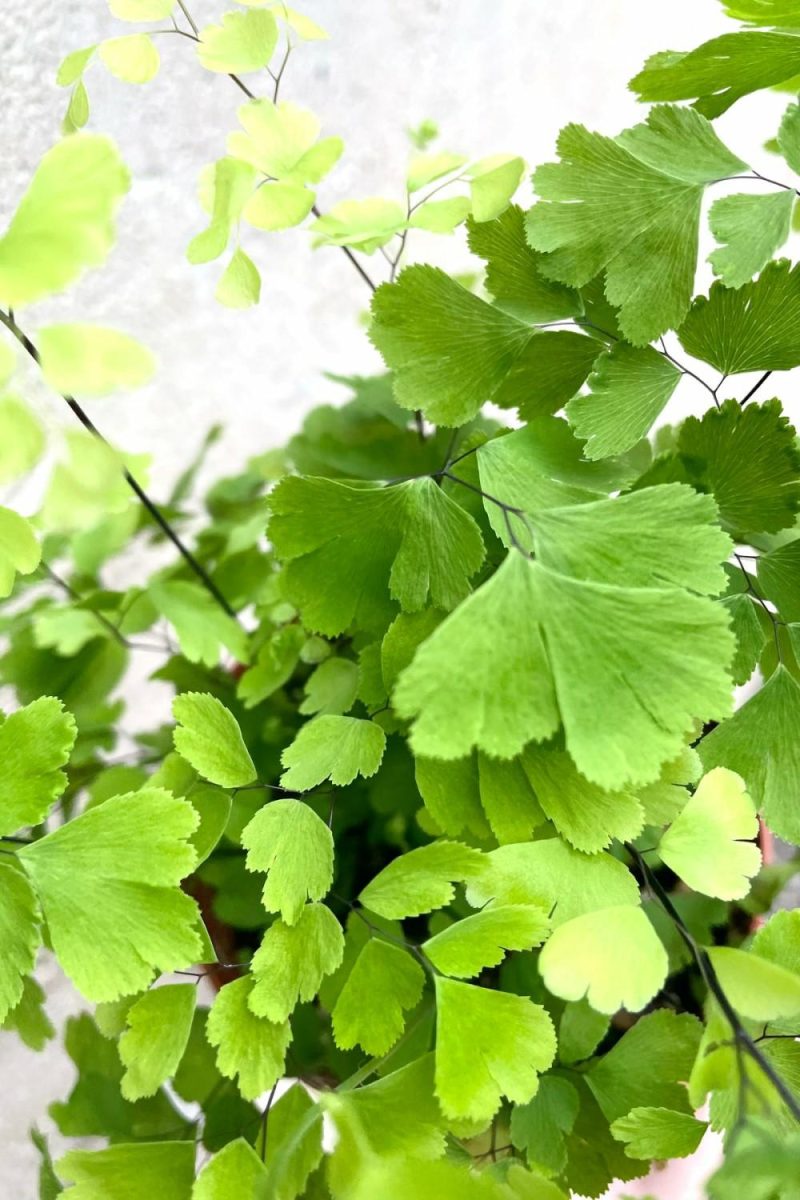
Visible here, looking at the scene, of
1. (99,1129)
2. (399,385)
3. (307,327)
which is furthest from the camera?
(307,327)

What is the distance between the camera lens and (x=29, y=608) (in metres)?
0.74

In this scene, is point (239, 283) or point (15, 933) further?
point (239, 283)

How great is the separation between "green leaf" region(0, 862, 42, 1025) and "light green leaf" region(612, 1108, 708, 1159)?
0.81ft

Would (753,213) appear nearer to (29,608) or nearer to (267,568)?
(267,568)

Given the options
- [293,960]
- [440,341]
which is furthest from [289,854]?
[440,341]

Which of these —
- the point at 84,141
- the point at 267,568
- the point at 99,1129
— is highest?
the point at 84,141

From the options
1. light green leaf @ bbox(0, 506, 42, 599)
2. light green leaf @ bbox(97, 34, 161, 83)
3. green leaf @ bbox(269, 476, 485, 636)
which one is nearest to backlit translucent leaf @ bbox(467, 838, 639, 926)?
green leaf @ bbox(269, 476, 485, 636)

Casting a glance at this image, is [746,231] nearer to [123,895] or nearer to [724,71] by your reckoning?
[724,71]

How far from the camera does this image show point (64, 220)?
31 centimetres

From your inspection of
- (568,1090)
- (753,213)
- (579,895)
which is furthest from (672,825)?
(753,213)

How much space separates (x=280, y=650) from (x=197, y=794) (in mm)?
190

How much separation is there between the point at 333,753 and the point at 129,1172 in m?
0.22

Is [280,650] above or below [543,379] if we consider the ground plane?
below

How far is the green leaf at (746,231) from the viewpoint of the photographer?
395 mm
